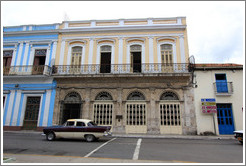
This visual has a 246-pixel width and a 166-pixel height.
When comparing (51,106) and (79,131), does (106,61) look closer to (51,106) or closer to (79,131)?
(51,106)

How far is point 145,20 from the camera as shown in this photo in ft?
50.0

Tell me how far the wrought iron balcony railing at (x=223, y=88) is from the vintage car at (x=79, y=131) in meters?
9.17

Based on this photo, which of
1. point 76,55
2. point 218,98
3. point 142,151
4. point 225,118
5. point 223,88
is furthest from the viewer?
point 76,55

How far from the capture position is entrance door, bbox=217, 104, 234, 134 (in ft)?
41.0

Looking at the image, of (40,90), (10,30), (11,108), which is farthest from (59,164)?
(10,30)

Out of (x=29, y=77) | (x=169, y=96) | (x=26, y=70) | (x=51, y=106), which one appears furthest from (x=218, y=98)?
(x=26, y=70)

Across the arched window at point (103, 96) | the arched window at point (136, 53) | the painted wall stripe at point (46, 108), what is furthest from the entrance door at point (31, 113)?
the arched window at point (136, 53)

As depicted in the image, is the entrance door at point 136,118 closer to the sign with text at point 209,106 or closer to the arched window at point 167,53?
the arched window at point 167,53

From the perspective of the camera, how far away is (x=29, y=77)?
14.2 metres

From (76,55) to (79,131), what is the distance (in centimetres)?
801

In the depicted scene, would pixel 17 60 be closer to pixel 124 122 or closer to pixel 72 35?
pixel 72 35

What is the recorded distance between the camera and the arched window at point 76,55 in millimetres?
14859

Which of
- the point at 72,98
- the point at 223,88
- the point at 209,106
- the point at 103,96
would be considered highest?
the point at 223,88

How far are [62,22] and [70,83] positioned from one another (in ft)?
20.5
